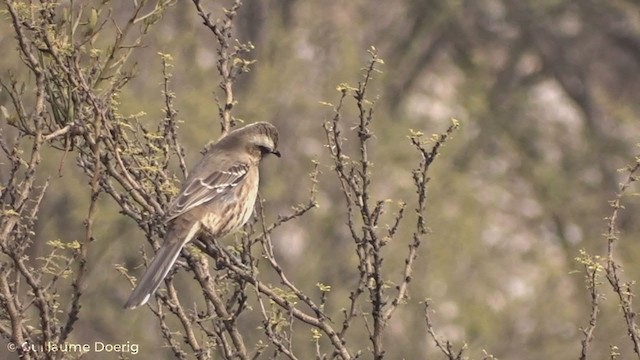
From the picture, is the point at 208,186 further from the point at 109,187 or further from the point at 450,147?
the point at 450,147

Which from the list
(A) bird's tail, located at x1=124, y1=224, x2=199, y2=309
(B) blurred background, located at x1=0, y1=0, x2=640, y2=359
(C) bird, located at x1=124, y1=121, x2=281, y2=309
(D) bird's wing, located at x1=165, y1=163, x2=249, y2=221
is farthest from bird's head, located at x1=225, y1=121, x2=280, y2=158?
(B) blurred background, located at x1=0, y1=0, x2=640, y2=359

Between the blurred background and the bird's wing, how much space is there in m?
6.11

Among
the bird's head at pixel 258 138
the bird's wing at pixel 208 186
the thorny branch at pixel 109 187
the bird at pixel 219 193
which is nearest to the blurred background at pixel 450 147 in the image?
the bird's head at pixel 258 138

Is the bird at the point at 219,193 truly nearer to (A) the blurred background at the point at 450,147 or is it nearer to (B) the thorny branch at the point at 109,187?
(B) the thorny branch at the point at 109,187

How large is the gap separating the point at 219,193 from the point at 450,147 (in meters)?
9.70

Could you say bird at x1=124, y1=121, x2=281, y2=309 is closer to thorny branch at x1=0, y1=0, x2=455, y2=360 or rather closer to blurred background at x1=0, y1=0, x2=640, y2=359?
thorny branch at x1=0, y1=0, x2=455, y2=360

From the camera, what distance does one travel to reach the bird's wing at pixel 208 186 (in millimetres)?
5546

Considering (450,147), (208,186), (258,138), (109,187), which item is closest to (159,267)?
(109,187)

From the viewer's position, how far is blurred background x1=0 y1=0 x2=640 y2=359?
13617 millimetres

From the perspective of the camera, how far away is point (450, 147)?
15.5 metres

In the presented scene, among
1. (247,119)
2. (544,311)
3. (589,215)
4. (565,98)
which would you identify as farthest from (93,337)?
(565,98)

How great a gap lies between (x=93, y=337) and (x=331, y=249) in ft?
9.27

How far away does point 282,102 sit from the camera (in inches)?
582

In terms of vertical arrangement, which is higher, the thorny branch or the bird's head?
the bird's head
